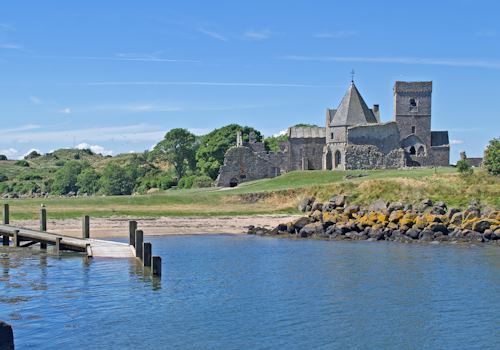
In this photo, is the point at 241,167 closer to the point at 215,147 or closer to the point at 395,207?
the point at 215,147

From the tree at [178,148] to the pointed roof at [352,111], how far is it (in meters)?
24.8

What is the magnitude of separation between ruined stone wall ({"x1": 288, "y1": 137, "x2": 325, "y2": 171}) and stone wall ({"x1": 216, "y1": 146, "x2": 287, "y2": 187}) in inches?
104

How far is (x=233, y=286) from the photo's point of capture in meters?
26.8

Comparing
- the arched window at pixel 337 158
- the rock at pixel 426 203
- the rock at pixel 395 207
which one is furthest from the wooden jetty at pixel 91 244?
the arched window at pixel 337 158

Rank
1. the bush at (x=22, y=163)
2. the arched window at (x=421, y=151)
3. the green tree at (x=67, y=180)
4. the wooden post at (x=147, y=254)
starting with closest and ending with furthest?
the wooden post at (x=147, y=254), the arched window at (x=421, y=151), the green tree at (x=67, y=180), the bush at (x=22, y=163)

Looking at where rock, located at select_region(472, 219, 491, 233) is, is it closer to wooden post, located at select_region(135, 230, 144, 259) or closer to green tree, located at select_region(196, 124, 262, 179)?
wooden post, located at select_region(135, 230, 144, 259)

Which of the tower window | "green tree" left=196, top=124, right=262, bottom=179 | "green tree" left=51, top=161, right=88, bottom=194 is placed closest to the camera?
the tower window

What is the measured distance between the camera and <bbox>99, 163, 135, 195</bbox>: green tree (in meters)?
84.0

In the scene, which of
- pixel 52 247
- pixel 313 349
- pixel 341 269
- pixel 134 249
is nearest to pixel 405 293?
pixel 341 269

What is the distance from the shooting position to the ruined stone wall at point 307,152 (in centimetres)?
7562

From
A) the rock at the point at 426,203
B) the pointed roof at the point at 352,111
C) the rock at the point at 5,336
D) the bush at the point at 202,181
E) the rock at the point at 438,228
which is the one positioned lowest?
the rock at the point at 5,336

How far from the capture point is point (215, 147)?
8825cm

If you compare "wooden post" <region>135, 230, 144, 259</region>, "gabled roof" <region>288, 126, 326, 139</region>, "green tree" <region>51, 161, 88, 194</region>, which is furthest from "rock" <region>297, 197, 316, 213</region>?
"green tree" <region>51, 161, 88, 194</region>

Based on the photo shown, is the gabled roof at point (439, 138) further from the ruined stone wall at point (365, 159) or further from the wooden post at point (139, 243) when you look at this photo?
the wooden post at point (139, 243)
